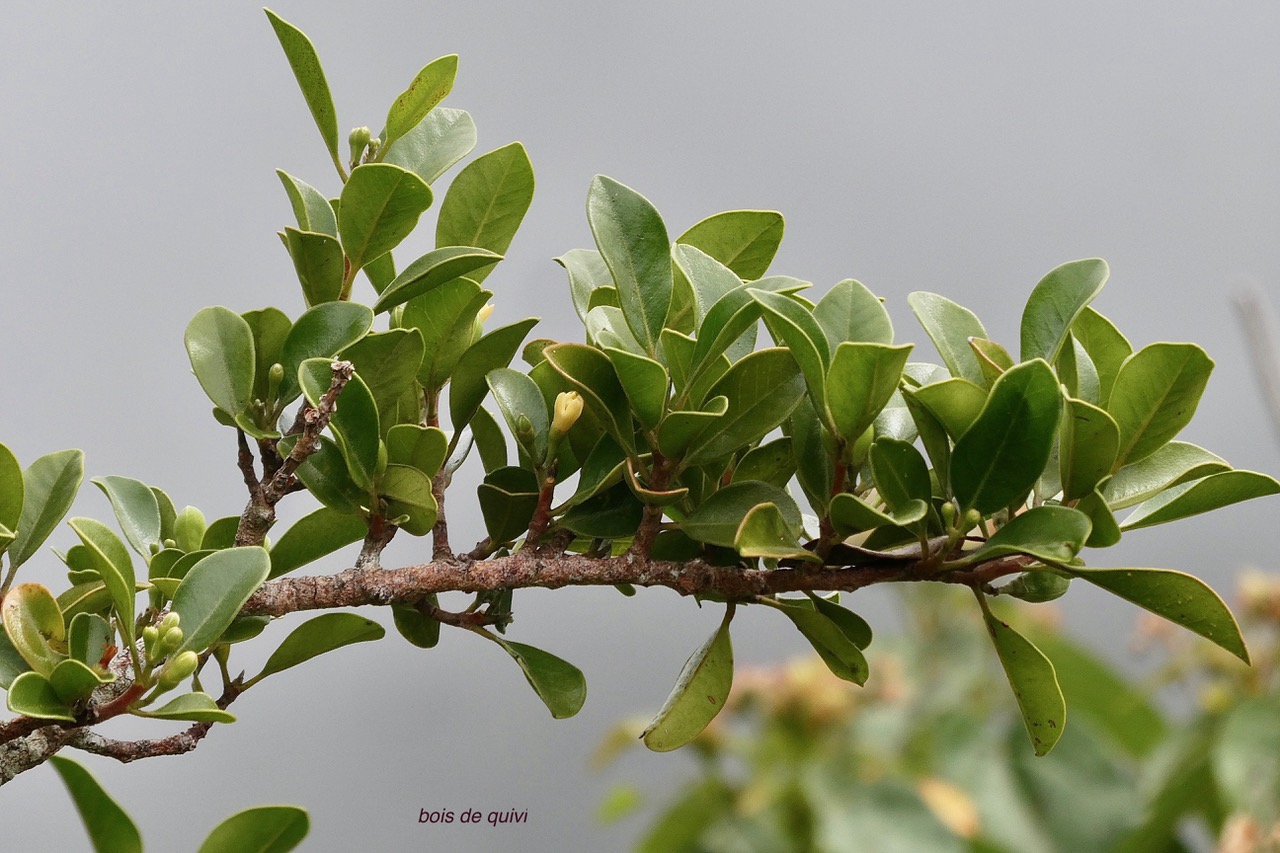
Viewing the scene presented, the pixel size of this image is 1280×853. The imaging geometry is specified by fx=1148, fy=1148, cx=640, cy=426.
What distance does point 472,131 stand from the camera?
2.70 ft

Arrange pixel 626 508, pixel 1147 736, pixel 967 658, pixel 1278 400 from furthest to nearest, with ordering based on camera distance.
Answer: pixel 967 658
pixel 1147 736
pixel 1278 400
pixel 626 508

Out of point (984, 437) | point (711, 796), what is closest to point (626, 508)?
point (984, 437)

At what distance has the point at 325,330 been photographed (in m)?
0.70

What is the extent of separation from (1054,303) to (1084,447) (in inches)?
3.8

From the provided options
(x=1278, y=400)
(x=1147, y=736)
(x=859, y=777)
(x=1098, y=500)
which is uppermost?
(x=1098, y=500)

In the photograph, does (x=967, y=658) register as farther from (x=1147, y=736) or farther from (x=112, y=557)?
(x=112, y=557)

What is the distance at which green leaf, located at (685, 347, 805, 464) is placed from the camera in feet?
2.13

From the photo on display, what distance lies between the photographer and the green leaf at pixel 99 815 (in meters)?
0.79

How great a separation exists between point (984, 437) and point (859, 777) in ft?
8.89

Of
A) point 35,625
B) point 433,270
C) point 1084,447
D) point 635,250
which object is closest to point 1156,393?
point 1084,447

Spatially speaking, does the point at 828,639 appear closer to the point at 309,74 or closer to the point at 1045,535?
the point at 1045,535

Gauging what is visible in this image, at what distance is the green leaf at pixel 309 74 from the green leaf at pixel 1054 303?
18.1 inches

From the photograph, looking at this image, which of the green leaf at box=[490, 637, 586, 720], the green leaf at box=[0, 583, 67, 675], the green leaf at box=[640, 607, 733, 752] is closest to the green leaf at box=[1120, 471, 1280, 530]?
the green leaf at box=[640, 607, 733, 752]

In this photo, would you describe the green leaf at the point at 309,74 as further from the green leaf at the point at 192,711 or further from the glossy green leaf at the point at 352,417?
the green leaf at the point at 192,711
